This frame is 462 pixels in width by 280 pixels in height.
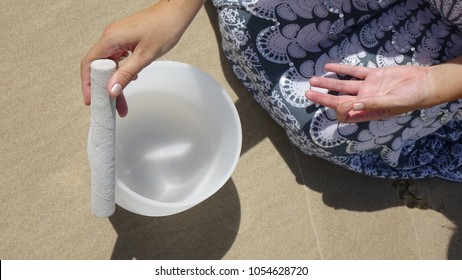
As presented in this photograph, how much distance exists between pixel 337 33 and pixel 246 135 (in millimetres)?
400

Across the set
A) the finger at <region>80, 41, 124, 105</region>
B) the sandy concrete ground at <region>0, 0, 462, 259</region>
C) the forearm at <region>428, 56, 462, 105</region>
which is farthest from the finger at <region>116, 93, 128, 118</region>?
the forearm at <region>428, 56, 462, 105</region>

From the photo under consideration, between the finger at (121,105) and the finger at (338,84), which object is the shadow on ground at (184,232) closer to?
the finger at (121,105)

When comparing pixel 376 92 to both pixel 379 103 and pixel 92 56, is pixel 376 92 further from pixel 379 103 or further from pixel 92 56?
pixel 92 56

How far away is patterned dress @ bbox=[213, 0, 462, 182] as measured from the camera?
3.53 feet

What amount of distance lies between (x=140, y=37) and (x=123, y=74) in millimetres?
85

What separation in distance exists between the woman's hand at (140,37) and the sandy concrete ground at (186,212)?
14.5 inches

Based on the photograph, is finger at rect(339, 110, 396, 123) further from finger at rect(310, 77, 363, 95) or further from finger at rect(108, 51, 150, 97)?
finger at rect(108, 51, 150, 97)

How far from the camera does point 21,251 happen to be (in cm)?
118

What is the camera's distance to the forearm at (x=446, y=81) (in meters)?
0.99

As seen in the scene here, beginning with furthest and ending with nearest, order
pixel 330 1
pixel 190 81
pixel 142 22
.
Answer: pixel 190 81, pixel 330 1, pixel 142 22

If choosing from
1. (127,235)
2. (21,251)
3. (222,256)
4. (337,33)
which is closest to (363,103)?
(337,33)
